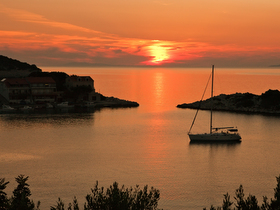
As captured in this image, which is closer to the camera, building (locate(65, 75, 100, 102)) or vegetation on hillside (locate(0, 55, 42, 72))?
building (locate(65, 75, 100, 102))

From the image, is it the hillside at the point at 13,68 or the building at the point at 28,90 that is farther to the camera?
the hillside at the point at 13,68

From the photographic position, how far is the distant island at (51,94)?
102m

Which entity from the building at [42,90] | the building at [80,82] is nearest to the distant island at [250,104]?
the building at [80,82]

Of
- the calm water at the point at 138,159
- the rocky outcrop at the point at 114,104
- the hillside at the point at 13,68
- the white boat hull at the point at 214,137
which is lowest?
the calm water at the point at 138,159

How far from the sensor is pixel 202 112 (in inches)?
3725

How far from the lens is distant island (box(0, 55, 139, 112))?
102 meters

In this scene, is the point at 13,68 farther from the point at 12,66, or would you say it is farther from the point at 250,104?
the point at 250,104

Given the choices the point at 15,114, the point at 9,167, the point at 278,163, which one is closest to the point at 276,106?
the point at 278,163

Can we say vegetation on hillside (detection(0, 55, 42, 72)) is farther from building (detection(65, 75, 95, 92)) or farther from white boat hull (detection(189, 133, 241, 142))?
white boat hull (detection(189, 133, 241, 142))

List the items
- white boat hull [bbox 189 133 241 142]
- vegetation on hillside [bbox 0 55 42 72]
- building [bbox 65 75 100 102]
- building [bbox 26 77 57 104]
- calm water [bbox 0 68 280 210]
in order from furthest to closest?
vegetation on hillside [bbox 0 55 42 72] → building [bbox 65 75 100 102] → building [bbox 26 77 57 104] → white boat hull [bbox 189 133 241 142] → calm water [bbox 0 68 280 210]

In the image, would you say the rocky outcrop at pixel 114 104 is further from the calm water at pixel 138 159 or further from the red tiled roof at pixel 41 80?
the calm water at pixel 138 159

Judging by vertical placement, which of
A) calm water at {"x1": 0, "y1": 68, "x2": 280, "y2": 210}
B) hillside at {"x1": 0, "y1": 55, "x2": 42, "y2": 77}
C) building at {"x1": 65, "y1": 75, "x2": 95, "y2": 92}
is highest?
hillside at {"x1": 0, "y1": 55, "x2": 42, "y2": 77}

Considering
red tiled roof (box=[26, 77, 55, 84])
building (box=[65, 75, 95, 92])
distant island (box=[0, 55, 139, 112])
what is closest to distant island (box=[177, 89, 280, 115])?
distant island (box=[0, 55, 139, 112])

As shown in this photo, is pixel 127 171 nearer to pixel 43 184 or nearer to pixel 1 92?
pixel 43 184
